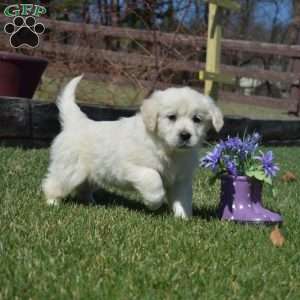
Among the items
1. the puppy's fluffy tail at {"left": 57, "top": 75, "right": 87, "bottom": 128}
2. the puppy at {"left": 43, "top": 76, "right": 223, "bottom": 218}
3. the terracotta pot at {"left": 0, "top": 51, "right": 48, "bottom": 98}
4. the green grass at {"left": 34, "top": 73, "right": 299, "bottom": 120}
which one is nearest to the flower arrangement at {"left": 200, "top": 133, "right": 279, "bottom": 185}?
the puppy at {"left": 43, "top": 76, "right": 223, "bottom": 218}

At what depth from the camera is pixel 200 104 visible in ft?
13.0

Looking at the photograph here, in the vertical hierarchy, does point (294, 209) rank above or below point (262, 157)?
below

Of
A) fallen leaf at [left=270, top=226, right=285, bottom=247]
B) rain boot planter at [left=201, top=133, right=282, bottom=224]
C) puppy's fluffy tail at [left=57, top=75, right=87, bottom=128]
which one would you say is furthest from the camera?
puppy's fluffy tail at [left=57, top=75, right=87, bottom=128]

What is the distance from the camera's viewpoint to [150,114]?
13.1 feet

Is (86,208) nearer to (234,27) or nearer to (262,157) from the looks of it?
(262,157)

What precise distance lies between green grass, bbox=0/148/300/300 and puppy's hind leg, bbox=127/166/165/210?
11cm

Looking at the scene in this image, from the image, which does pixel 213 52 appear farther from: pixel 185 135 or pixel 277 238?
pixel 277 238

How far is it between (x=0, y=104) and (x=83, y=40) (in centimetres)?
348

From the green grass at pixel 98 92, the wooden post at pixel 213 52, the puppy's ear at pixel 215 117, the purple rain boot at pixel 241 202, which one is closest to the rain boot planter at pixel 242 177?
the purple rain boot at pixel 241 202

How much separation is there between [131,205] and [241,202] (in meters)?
0.87

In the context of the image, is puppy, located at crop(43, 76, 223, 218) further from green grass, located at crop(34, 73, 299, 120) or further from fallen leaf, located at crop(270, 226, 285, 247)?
green grass, located at crop(34, 73, 299, 120)

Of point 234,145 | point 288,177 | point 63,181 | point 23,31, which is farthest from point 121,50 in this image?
point 234,145

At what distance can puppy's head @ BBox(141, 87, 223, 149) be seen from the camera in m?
3.85

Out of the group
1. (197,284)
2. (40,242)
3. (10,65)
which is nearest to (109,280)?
(197,284)
